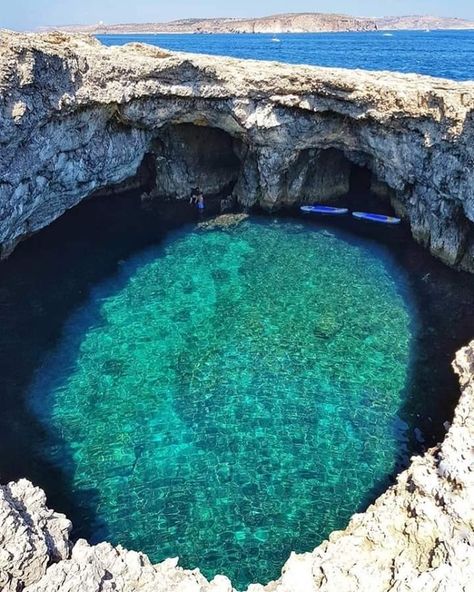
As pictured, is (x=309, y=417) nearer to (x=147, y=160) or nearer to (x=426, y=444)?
(x=426, y=444)

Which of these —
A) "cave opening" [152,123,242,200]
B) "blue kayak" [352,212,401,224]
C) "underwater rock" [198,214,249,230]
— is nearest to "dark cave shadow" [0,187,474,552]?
"blue kayak" [352,212,401,224]

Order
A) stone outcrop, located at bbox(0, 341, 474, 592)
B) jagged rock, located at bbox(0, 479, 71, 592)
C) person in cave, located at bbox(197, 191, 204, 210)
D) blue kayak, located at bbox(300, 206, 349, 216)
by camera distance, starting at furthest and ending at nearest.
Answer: person in cave, located at bbox(197, 191, 204, 210), blue kayak, located at bbox(300, 206, 349, 216), jagged rock, located at bbox(0, 479, 71, 592), stone outcrop, located at bbox(0, 341, 474, 592)

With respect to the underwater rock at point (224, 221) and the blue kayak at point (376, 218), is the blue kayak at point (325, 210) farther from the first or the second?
the underwater rock at point (224, 221)

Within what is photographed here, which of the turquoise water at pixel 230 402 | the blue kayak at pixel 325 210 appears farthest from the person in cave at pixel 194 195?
the turquoise water at pixel 230 402

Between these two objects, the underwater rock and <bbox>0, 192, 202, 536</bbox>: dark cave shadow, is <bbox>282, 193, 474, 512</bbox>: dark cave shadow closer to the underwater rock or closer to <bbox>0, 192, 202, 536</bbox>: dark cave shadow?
the underwater rock

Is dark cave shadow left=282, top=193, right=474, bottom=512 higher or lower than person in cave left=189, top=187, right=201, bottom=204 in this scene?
lower

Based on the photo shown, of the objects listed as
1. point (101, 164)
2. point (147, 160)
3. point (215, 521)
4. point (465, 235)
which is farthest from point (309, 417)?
point (147, 160)
